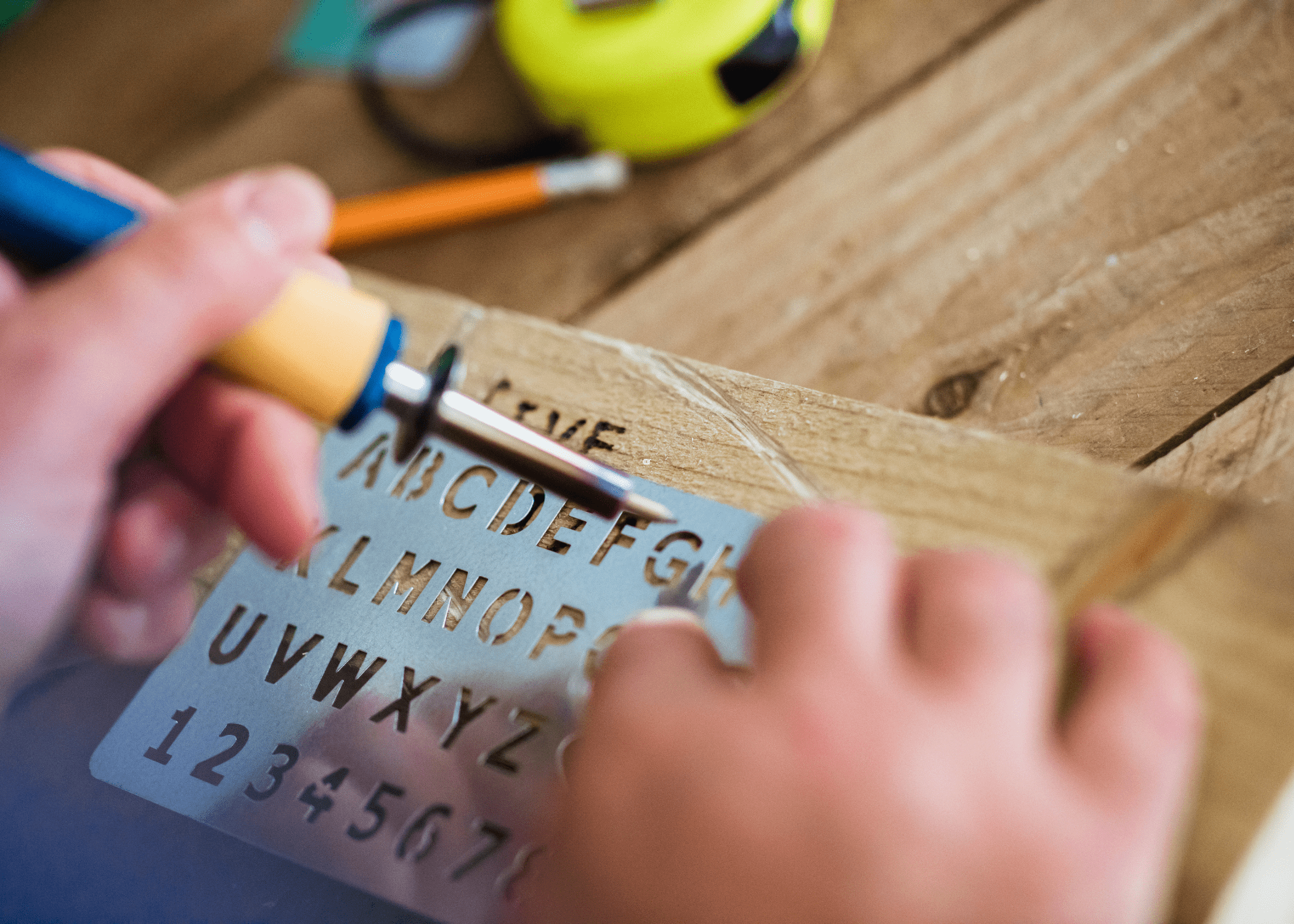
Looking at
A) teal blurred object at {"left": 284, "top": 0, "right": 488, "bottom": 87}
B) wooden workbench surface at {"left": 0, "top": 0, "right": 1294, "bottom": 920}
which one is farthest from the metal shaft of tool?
teal blurred object at {"left": 284, "top": 0, "right": 488, "bottom": 87}

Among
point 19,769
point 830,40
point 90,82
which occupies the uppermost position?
point 830,40

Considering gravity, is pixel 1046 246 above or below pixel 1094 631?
above

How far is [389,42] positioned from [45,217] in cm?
33

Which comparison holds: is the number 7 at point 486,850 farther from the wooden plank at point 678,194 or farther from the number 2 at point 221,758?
the wooden plank at point 678,194

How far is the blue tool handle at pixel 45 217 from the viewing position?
0.66ft

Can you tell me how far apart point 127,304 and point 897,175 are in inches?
11.1

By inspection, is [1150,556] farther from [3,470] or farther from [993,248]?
[3,470]

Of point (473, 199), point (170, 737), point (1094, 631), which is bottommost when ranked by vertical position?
point (170, 737)

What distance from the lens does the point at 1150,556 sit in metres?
0.22

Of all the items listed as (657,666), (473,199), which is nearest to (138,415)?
(657,666)

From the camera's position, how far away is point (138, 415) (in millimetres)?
206

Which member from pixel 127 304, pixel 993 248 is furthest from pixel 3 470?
pixel 993 248

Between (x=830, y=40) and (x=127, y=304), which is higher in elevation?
(x=830, y=40)

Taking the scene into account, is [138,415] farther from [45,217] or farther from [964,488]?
[964,488]
